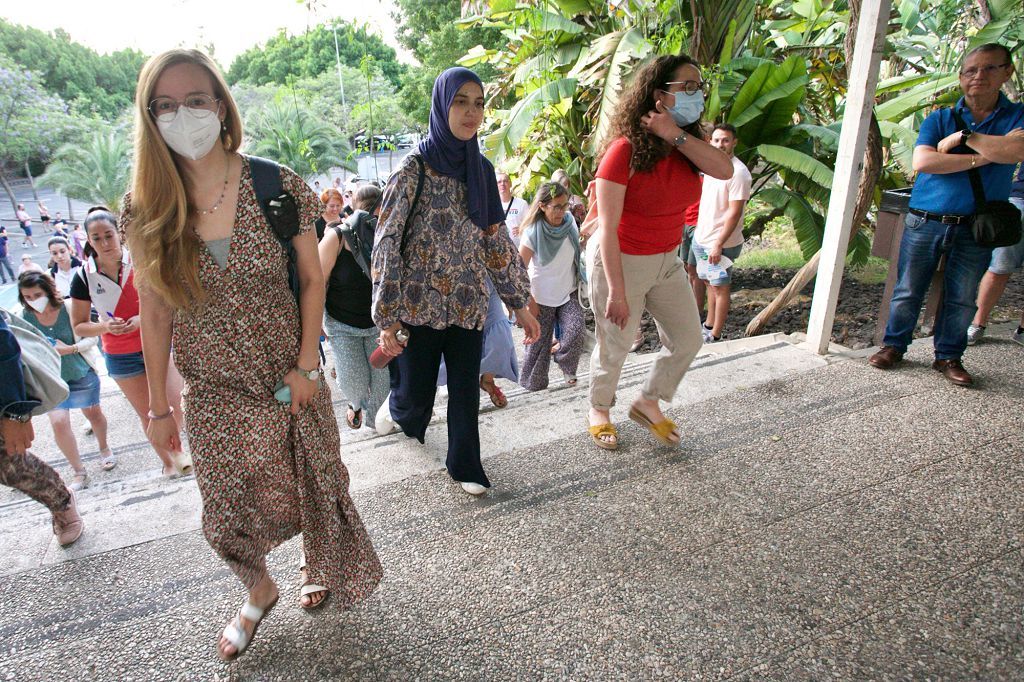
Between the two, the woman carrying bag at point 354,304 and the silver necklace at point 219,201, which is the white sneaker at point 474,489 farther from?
the silver necklace at point 219,201

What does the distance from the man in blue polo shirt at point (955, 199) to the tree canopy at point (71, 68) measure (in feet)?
136

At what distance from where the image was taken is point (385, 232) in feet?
8.57

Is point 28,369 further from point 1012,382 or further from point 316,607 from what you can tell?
point 1012,382

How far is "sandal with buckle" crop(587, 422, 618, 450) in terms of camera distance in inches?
129

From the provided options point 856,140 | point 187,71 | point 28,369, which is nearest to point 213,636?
point 28,369

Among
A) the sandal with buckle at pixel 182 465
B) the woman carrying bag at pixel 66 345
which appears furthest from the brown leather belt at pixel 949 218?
the woman carrying bag at pixel 66 345

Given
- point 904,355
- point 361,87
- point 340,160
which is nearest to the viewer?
point 904,355

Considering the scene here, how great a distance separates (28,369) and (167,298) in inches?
47.6

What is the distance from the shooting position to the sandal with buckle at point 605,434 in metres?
3.29

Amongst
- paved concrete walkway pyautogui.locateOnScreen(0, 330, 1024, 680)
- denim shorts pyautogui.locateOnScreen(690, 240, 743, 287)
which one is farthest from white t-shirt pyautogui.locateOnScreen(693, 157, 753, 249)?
paved concrete walkway pyautogui.locateOnScreen(0, 330, 1024, 680)

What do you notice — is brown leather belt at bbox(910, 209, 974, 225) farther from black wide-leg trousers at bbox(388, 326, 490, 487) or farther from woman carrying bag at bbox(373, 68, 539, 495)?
black wide-leg trousers at bbox(388, 326, 490, 487)

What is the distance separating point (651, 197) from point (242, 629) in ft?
8.02

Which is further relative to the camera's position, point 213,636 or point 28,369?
point 28,369

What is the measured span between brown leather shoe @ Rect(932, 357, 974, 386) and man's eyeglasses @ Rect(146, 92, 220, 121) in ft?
14.1
